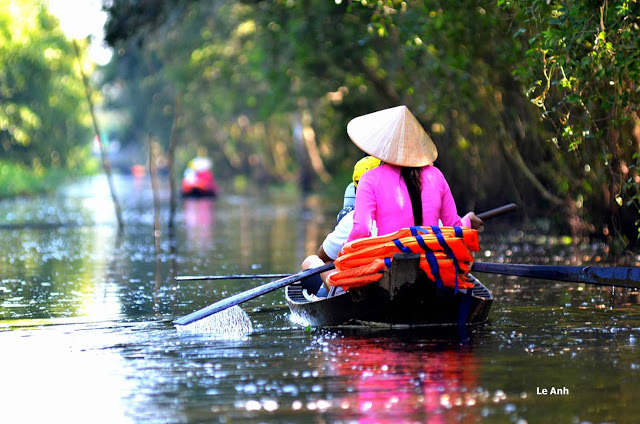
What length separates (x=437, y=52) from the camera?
23172mm

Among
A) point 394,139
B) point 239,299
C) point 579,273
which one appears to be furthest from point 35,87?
point 579,273

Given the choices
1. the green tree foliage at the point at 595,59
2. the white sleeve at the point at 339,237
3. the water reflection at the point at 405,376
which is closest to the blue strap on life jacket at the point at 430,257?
the water reflection at the point at 405,376

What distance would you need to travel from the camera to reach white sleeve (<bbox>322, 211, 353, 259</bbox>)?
33.7 ft

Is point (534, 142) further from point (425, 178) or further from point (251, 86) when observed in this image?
point (251, 86)

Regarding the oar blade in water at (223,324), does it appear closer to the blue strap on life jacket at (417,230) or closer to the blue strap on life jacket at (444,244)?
the blue strap on life jacket at (417,230)

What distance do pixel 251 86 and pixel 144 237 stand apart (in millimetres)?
31193

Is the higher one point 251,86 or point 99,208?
point 251,86

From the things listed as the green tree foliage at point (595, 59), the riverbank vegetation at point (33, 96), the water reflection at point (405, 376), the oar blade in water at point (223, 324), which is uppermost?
the riverbank vegetation at point (33, 96)

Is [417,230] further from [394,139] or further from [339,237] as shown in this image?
[339,237]

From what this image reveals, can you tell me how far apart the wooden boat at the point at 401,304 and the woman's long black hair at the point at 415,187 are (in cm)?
53

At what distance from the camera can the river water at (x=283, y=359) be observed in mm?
6969

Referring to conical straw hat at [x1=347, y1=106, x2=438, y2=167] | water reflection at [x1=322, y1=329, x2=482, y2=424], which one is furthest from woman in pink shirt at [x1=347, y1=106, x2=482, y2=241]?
water reflection at [x1=322, y1=329, x2=482, y2=424]

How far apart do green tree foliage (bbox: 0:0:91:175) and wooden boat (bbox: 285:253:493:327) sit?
35.0 metres

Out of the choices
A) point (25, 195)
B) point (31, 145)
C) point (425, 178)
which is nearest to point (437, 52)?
point (425, 178)
